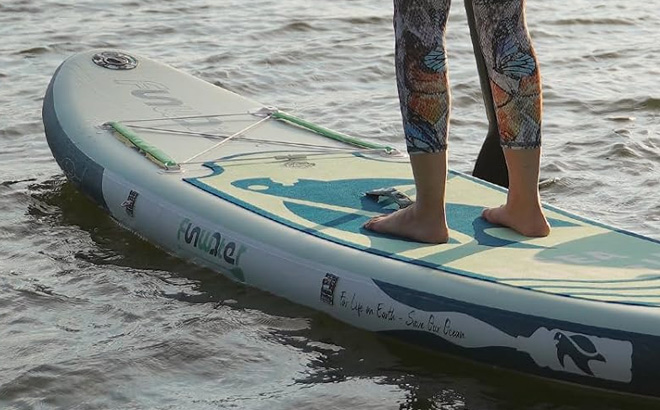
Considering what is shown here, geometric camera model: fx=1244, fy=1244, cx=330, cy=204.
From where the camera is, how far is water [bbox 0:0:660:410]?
376cm

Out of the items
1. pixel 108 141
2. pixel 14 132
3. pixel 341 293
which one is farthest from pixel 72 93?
pixel 341 293

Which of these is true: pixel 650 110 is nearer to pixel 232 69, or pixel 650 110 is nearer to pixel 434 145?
pixel 232 69

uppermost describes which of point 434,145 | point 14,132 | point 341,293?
point 434,145

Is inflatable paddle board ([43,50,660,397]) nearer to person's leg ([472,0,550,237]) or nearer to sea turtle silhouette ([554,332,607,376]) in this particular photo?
sea turtle silhouette ([554,332,607,376])

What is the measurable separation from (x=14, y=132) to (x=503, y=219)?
10.3 feet

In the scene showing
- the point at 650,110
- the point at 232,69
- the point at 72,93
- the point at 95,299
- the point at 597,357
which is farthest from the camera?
the point at 232,69

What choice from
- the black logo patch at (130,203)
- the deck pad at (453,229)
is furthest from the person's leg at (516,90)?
the black logo patch at (130,203)

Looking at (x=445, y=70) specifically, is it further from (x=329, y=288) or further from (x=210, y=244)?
(x=210, y=244)

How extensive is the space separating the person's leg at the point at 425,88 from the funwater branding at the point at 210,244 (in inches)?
28.7

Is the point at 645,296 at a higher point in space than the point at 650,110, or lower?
higher

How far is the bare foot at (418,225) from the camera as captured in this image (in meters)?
3.97

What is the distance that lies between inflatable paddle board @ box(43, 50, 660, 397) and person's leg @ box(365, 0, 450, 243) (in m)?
0.26

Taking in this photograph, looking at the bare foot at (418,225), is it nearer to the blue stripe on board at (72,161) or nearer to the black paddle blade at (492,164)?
the black paddle blade at (492,164)

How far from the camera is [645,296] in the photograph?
350 centimetres
